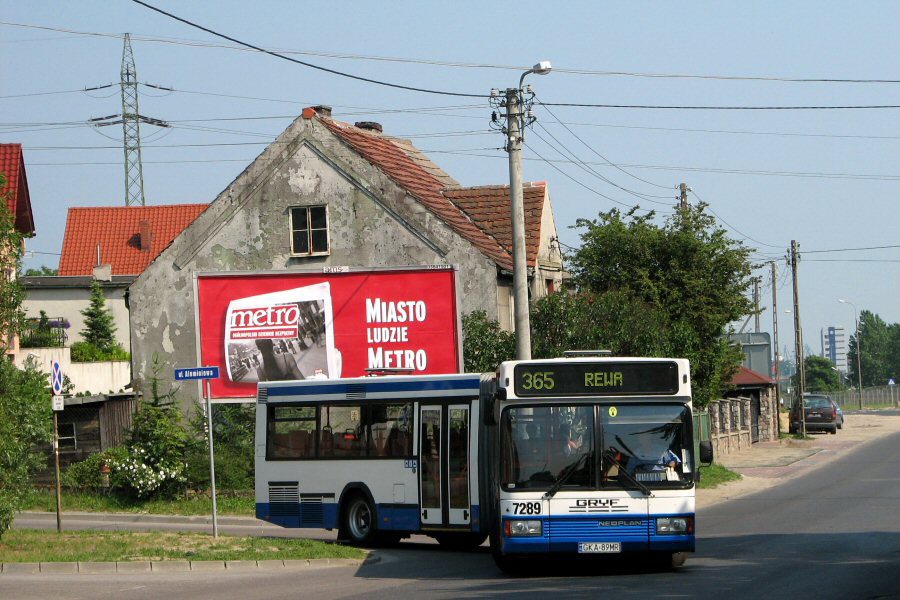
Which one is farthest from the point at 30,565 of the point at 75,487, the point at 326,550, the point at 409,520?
the point at 75,487

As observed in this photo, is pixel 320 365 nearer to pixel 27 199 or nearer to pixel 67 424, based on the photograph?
pixel 67 424

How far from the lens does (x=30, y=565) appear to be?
1691 cm

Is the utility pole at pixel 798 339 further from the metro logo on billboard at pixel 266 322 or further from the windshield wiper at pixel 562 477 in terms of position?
the windshield wiper at pixel 562 477

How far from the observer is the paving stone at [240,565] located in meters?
17.2

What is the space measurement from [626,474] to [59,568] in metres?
7.67

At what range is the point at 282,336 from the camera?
33156mm

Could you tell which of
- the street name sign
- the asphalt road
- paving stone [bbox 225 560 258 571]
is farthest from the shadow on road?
the street name sign

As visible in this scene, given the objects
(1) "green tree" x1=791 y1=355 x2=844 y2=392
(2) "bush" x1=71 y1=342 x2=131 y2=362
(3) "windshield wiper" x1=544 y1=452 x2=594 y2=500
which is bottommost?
(1) "green tree" x1=791 y1=355 x2=844 y2=392

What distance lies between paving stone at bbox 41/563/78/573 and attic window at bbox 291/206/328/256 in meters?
→ 17.8

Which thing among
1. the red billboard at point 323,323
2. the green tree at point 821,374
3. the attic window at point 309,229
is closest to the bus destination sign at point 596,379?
the red billboard at point 323,323

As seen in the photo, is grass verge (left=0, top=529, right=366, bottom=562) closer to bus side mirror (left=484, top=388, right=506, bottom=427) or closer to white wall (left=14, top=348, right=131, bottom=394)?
bus side mirror (left=484, top=388, right=506, bottom=427)

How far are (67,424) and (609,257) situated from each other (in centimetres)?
1790

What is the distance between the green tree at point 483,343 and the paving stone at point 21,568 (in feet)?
50.0

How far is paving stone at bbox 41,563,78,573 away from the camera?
16.9m
